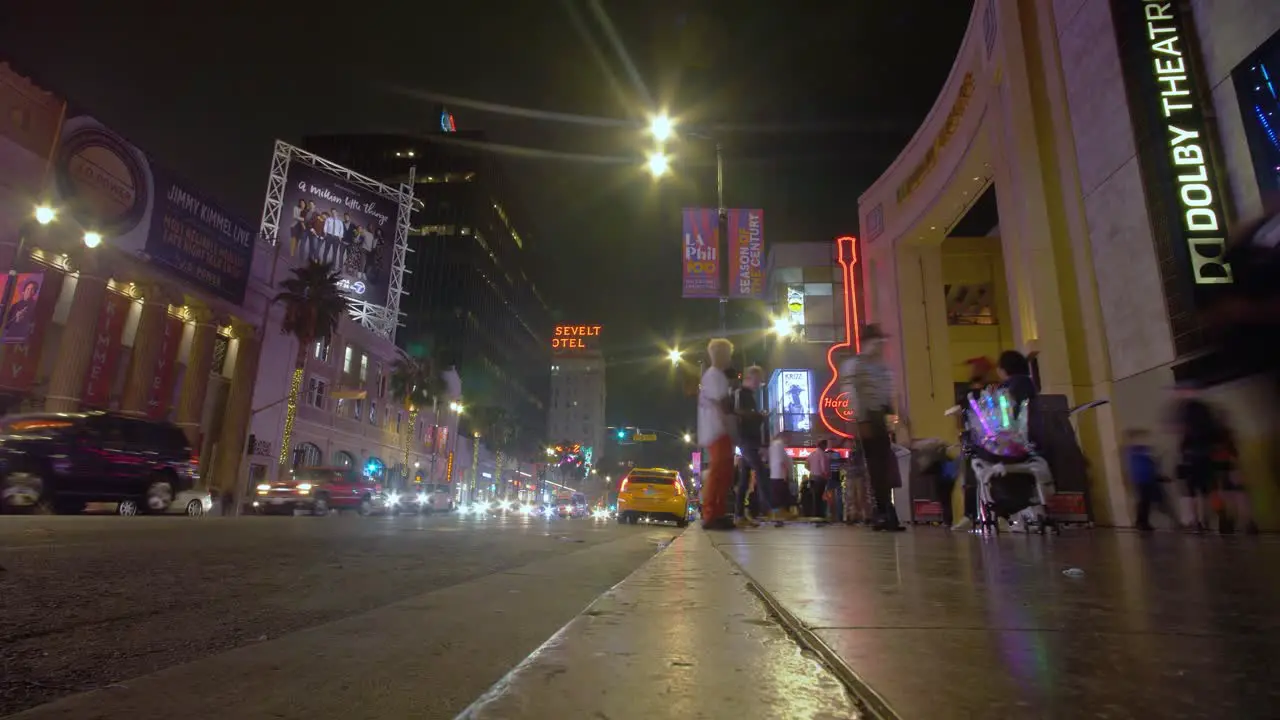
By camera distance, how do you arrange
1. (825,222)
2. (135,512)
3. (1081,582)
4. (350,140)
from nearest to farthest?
(1081,582)
(135,512)
(825,222)
(350,140)

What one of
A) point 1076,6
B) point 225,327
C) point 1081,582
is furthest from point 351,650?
point 225,327

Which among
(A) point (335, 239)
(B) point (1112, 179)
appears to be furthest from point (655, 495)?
(A) point (335, 239)

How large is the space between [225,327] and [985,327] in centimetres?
3118

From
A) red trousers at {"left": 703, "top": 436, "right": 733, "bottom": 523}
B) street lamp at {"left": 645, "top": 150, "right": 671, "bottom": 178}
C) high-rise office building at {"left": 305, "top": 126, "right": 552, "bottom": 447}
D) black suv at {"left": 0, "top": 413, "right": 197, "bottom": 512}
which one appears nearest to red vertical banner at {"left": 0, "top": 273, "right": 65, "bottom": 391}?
black suv at {"left": 0, "top": 413, "right": 197, "bottom": 512}

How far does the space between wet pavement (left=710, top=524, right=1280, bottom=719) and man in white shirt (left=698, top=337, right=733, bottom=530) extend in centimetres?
439

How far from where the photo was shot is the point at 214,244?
86.2 ft

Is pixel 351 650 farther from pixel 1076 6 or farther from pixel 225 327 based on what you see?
pixel 225 327

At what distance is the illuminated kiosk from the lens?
858 cm


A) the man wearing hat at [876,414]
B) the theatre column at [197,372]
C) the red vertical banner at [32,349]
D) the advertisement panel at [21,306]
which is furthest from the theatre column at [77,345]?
the man wearing hat at [876,414]

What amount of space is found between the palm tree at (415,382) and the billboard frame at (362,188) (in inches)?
92.0

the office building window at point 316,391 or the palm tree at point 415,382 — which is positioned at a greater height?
the palm tree at point 415,382

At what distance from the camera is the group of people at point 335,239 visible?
34719mm

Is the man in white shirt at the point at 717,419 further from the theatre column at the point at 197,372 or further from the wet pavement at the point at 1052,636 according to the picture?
the theatre column at the point at 197,372

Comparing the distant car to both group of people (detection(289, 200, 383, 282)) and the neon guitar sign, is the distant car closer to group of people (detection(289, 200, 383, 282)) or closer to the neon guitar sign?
the neon guitar sign
